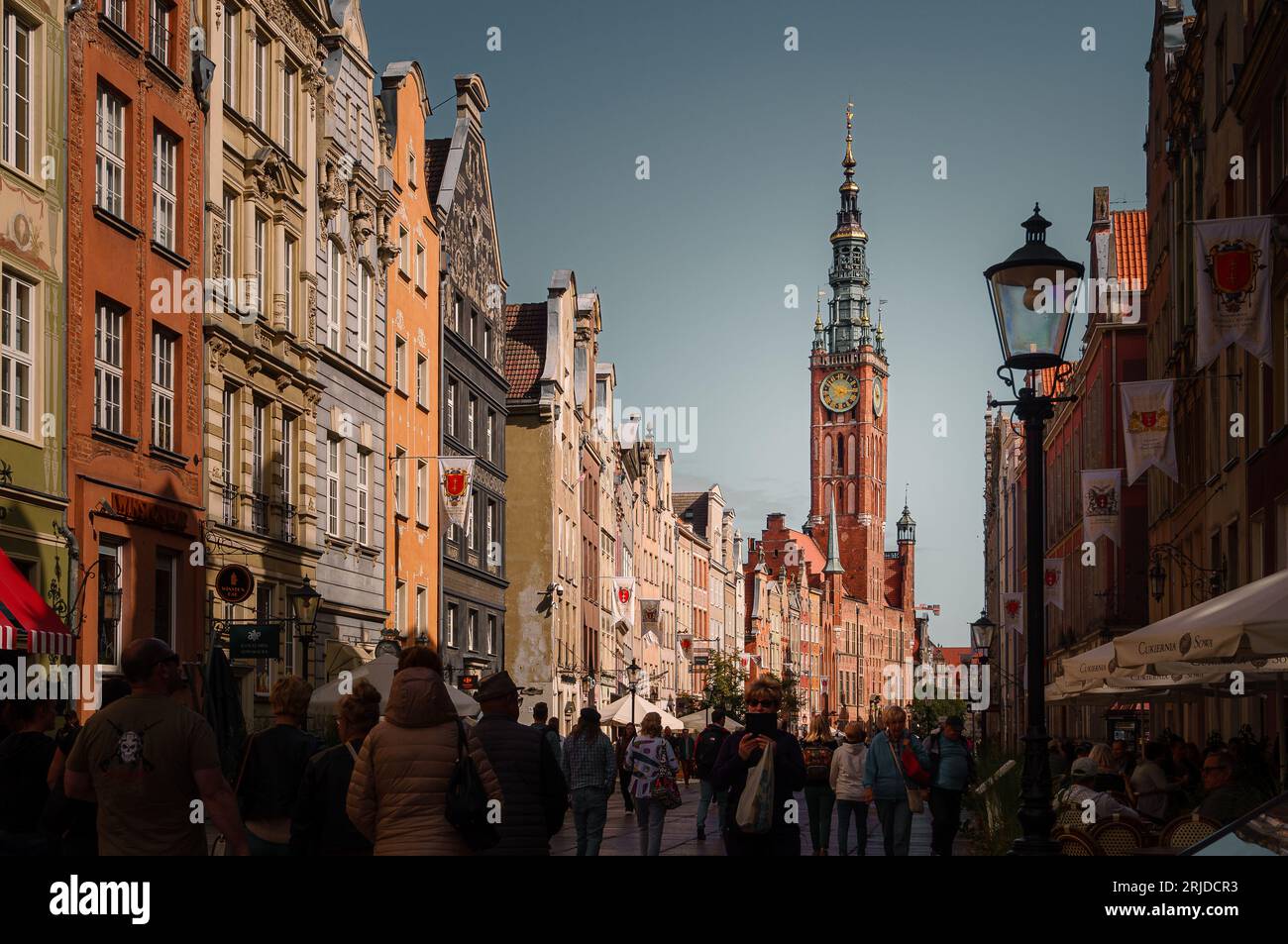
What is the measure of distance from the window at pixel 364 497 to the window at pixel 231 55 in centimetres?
909

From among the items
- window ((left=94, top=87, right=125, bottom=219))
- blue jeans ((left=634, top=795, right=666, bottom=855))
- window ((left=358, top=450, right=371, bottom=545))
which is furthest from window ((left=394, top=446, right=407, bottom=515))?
blue jeans ((left=634, top=795, right=666, bottom=855))

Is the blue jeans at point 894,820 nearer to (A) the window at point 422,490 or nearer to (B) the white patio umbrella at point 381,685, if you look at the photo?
(B) the white patio umbrella at point 381,685

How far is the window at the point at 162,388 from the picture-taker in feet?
80.9

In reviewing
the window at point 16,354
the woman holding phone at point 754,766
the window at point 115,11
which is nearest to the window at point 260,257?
the window at point 115,11

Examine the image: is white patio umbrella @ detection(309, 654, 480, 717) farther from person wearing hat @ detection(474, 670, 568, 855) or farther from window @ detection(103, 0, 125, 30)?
person wearing hat @ detection(474, 670, 568, 855)

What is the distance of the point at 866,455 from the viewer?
17912cm

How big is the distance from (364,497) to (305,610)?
8.91 metres

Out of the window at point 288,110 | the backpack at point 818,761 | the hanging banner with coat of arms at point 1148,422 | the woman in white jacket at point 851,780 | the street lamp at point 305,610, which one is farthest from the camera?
the window at point 288,110

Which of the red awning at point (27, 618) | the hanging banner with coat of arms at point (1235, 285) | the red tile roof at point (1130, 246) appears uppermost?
the red tile roof at point (1130, 246)

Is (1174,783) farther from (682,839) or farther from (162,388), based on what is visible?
(162,388)

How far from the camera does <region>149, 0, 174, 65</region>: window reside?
81.3 ft

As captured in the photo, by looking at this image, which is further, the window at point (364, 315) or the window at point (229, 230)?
the window at point (364, 315)
